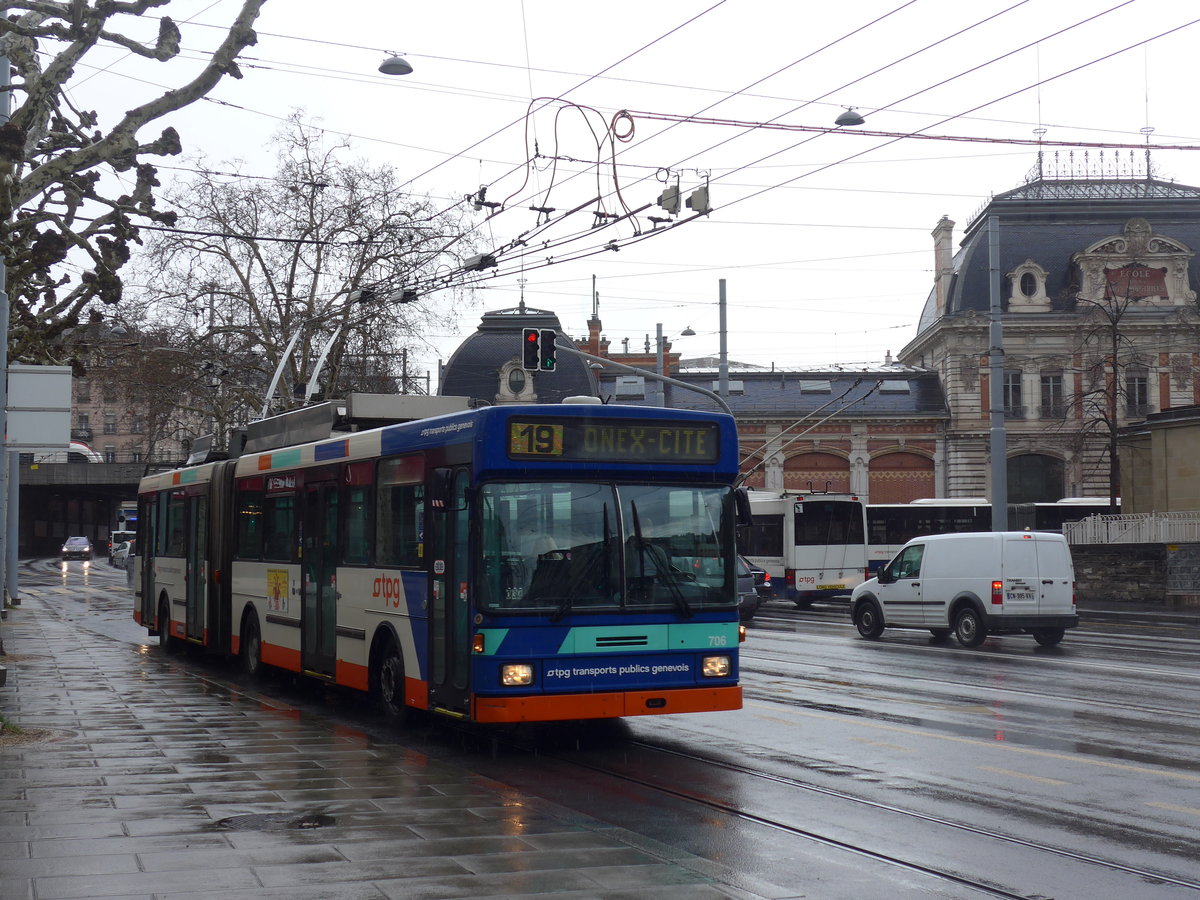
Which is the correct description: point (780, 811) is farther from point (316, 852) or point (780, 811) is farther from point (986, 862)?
point (316, 852)

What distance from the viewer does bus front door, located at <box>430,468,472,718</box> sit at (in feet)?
38.0

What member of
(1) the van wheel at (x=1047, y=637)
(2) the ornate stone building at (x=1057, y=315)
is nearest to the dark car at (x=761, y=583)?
(1) the van wheel at (x=1047, y=637)

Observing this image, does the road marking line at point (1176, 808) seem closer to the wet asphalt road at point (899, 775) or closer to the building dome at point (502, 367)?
the wet asphalt road at point (899, 775)

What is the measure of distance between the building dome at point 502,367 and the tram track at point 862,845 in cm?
6704

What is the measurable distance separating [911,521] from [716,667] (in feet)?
126

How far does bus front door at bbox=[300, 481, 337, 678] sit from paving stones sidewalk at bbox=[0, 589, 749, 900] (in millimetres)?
1381

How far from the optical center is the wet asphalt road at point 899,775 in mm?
7559

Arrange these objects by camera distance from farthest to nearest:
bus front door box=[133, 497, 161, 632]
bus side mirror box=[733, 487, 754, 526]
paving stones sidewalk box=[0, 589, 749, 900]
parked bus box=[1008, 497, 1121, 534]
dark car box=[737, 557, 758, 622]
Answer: parked bus box=[1008, 497, 1121, 534], dark car box=[737, 557, 758, 622], bus front door box=[133, 497, 161, 632], bus side mirror box=[733, 487, 754, 526], paving stones sidewalk box=[0, 589, 749, 900]

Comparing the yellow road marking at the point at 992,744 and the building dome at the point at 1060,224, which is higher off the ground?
the building dome at the point at 1060,224

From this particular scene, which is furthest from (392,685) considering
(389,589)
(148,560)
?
(148,560)

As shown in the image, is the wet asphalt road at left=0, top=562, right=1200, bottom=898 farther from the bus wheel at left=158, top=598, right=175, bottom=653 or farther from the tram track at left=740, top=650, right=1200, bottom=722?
the bus wheel at left=158, top=598, right=175, bottom=653

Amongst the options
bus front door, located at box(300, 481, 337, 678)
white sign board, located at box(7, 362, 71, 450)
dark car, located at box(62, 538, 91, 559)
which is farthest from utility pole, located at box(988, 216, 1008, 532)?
dark car, located at box(62, 538, 91, 559)

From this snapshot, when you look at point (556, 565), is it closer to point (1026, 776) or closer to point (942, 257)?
point (1026, 776)

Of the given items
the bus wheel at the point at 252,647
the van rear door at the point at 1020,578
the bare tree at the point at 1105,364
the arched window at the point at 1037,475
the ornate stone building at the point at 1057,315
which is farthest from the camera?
the arched window at the point at 1037,475
